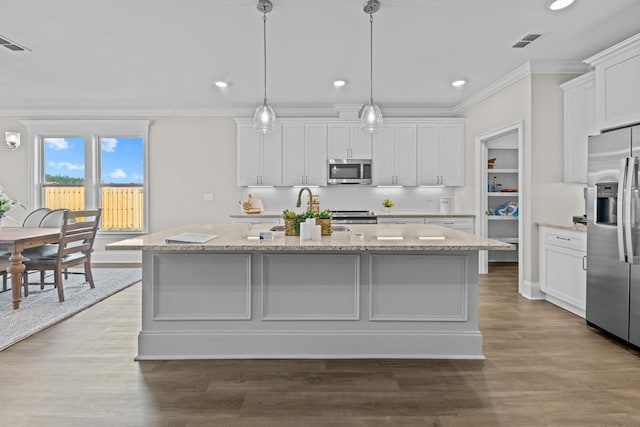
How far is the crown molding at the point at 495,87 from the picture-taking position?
4343 mm

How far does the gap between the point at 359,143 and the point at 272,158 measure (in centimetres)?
138

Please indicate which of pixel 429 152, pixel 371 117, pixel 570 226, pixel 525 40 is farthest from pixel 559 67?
pixel 371 117

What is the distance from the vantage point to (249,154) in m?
6.07

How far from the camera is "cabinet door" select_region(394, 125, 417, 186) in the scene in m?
6.14

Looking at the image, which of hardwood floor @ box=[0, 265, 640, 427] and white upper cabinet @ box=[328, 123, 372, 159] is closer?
hardwood floor @ box=[0, 265, 640, 427]

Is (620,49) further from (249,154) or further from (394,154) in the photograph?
(249,154)

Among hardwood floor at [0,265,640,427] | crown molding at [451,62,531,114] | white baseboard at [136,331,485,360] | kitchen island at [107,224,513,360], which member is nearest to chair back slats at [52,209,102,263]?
hardwood floor at [0,265,640,427]

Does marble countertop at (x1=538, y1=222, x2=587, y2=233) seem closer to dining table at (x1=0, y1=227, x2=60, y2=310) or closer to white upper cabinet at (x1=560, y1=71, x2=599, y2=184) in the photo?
white upper cabinet at (x1=560, y1=71, x2=599, y2=184)

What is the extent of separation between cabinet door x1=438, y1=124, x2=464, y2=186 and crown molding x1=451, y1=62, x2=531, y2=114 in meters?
0.31

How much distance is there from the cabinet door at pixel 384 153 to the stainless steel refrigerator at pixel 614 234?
3071 mm

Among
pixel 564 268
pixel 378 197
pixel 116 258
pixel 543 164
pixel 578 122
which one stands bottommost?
pixel 116 258

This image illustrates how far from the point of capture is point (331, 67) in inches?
172

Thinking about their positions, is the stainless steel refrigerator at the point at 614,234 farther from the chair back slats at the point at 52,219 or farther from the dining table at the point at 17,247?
the chair back slats at the point at 52,219

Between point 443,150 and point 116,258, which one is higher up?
point 443,150
